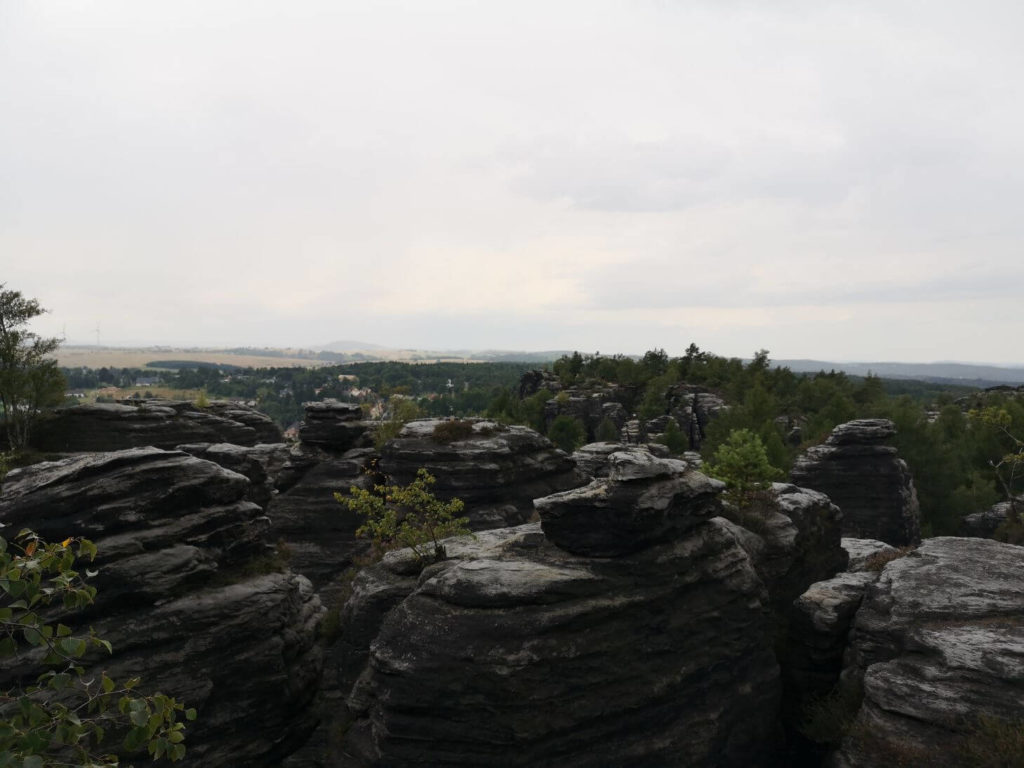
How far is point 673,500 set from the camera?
20.5 m

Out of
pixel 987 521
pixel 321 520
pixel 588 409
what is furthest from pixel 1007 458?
pixel 588 409

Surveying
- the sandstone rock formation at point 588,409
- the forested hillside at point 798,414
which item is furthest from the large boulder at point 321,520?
the sandstone rock formation at point 588,409

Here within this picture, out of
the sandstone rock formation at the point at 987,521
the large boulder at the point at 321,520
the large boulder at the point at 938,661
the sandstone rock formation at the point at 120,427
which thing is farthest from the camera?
the sandstone rock formation at the point at 987,521

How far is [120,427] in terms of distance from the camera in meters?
45.4

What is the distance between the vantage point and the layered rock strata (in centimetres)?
1711

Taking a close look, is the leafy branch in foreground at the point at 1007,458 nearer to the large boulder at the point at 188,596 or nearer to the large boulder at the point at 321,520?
the large boulder at the point at 188,596

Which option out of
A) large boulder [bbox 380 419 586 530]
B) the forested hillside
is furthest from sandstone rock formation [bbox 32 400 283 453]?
large boulder [bbox 380 419 586 530]

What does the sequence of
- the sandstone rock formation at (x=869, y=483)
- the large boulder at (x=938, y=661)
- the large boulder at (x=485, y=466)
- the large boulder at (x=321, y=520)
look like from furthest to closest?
the sandstone rock formation at (x=869, y=483) → the large boulder at (x=321, y=520) → the large boulder at (x=485, y=466) → the large boulder at (x=938, y=661)

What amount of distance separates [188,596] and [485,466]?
70.0ft

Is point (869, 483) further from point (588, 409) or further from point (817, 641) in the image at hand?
point (588, 409)

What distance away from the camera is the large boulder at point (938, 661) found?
15242mm

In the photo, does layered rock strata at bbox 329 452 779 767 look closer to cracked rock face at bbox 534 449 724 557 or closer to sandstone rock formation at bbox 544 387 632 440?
cracked rock face at bbox 534 449 724 557

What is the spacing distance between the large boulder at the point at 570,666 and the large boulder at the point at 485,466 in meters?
17.6

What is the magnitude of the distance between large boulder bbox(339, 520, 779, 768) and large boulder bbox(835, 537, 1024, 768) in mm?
4040
